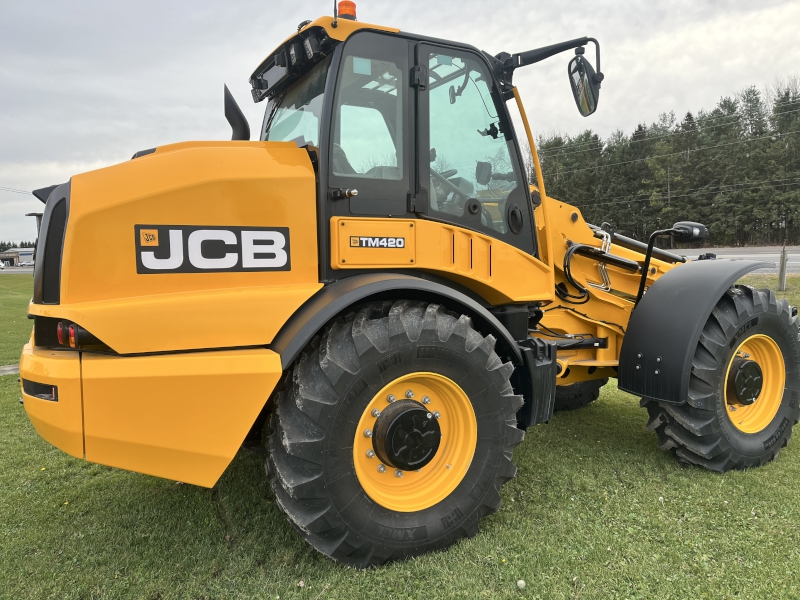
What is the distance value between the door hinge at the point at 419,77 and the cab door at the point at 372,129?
4 centimetres

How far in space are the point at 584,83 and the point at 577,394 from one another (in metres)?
3.09

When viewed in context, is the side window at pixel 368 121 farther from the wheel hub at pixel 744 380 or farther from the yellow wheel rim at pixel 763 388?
the yellow wheel rim at pixel 763 388

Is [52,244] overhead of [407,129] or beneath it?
beneath

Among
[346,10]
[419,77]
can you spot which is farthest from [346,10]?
[419,77]

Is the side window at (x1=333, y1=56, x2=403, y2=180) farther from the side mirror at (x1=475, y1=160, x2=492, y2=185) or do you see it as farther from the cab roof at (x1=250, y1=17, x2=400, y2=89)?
the side mirror at (x1=475, y1=160, x2=492, y2=185)

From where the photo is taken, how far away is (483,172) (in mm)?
3271

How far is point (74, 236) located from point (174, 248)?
397 millimetres

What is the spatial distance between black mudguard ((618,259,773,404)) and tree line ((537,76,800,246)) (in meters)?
35.2

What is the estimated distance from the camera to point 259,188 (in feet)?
8.16

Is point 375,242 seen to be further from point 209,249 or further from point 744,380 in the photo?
point 744,380

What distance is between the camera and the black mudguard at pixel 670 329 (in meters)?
3.56

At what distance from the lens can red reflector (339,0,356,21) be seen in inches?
116

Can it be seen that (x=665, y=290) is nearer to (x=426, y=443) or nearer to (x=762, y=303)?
(x=762, y=303)

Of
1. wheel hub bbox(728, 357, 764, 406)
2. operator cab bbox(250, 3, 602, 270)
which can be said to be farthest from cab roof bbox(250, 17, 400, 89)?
wheel hub bbox(728, 357, 764, 406)
